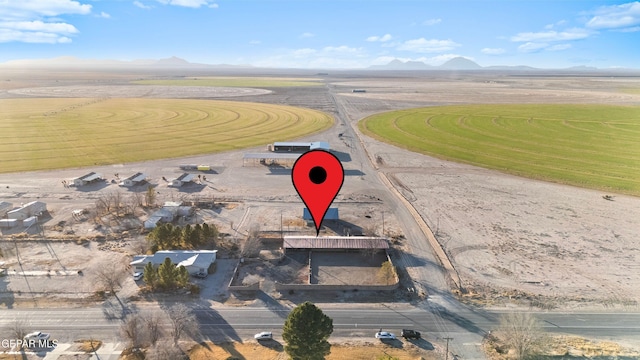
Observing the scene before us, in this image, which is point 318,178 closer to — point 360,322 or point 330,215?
point 360,322

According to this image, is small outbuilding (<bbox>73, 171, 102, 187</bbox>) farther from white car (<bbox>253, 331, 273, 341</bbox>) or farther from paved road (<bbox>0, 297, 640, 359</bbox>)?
white car (<bbox>253, 331, 273, 341</bbox>)

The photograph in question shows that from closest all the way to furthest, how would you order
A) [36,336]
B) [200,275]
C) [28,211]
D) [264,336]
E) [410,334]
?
[36,336] → [264,336] → [410,334] → [200,275] → [28,211]

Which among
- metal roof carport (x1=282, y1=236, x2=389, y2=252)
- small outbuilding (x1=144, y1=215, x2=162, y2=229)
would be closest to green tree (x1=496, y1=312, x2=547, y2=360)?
metal roof carport (x1=282, y1=236, x2=389, y2=252)

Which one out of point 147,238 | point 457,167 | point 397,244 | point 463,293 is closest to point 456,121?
point 457,167

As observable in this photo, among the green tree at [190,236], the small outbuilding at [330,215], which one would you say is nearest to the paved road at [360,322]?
the green tree at [190,236]

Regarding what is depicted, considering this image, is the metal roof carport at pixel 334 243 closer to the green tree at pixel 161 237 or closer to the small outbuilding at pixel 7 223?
the green tree at pixel 161 237

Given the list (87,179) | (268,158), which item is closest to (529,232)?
(268,158)

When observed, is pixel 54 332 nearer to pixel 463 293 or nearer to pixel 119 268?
pixel 119 268
